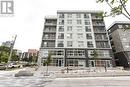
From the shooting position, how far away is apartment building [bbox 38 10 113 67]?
165ft

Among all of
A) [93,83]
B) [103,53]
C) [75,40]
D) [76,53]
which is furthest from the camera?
[75,40]

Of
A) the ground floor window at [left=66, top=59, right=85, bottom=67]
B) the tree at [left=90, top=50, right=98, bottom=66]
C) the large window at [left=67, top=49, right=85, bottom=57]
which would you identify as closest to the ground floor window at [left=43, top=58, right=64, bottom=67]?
the ground floor window at [left=66, top=59, right=85, bottom=67]

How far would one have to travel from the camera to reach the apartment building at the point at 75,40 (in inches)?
1982

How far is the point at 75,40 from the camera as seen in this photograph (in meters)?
53.1

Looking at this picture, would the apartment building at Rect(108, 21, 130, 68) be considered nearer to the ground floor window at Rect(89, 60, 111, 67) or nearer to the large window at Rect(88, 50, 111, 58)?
the large window at Rect(88, 50, 111, 58)

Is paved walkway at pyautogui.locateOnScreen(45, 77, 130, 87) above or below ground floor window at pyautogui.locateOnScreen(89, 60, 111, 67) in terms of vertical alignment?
below

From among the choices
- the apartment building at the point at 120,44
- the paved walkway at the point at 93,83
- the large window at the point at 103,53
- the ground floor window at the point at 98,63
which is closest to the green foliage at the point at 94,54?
the large window at the point at 103,53

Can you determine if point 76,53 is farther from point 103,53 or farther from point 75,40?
point 103,53

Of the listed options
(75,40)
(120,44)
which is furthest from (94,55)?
(120,44)

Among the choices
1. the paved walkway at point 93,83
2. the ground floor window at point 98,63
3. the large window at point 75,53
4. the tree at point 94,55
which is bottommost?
the paved walkway at point 93,83

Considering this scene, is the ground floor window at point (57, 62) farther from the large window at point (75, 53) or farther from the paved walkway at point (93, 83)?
the paved walkway at point (93, 83)

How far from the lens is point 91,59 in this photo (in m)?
50.3

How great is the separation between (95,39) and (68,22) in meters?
11.2

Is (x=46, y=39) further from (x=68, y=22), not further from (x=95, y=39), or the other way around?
(x=95, y=39)
